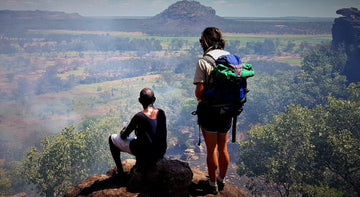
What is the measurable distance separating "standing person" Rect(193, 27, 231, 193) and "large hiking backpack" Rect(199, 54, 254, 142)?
9 cm

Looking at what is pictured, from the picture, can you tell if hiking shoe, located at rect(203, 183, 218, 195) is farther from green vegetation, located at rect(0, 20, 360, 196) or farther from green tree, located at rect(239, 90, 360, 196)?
green vegetation, located at rect(0, 20, 360, 196)

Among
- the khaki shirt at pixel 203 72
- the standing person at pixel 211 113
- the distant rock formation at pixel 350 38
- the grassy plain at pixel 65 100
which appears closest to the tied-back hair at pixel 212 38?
the standing person at pixel 211 113

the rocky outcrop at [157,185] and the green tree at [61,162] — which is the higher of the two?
the rocky outcrop at [157,185]

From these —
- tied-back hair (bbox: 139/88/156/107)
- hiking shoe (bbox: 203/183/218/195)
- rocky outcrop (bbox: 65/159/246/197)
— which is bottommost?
hiking shoe (bbox: 203/183/218/195)

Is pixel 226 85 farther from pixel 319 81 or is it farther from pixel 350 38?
pixel 350 38

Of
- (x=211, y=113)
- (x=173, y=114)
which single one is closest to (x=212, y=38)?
(x=211, y=113)

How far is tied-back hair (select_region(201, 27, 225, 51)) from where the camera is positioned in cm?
476

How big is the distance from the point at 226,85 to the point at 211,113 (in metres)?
0.61

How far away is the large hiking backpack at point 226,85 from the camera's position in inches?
169

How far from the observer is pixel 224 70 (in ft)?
14.0

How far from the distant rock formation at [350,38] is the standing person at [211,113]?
79437 mm


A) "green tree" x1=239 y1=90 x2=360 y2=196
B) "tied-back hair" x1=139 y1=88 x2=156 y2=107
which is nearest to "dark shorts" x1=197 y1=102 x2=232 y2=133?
"tied-back hair" x1=139 y1=88 x2=156 y2=107

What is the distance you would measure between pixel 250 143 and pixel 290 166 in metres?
6.95

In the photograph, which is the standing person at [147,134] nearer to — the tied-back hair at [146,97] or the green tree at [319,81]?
the tied-back hair at [146,97]
